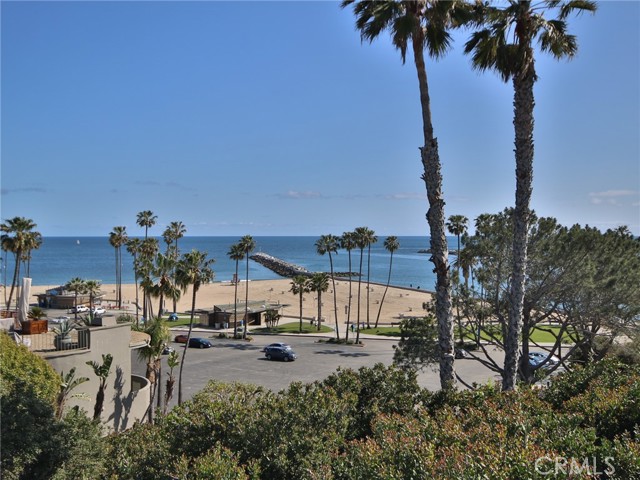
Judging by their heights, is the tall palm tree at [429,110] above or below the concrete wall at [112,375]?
above

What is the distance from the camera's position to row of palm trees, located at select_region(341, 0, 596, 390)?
13789 millimetres

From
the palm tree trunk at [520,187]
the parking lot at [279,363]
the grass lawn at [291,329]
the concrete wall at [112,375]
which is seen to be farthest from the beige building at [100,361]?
the grass lawn at [291,329]

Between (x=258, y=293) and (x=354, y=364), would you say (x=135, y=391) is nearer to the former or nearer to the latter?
(x=354, y=364)

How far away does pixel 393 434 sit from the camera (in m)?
7.52

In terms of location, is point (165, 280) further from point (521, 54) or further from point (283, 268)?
point (283, 268)

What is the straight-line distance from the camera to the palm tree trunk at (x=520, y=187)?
48.4 ft

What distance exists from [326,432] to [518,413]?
11.4 feet

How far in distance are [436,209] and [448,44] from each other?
491 cm

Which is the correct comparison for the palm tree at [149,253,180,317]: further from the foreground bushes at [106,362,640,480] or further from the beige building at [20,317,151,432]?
the foreground bushes at [106,362,640,480]

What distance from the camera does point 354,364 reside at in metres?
39.2

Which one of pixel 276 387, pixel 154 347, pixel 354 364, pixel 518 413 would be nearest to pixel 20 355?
pixel 154 347

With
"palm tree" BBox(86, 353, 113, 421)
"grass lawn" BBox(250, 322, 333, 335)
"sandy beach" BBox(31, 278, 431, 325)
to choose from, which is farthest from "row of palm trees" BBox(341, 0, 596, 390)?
"sandy beach" BBox(31, 278, 431, 325)

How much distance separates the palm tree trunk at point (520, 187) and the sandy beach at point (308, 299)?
50.7 meters

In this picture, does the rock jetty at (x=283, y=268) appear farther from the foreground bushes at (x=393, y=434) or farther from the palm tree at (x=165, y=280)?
the foreground bushes at (x=393, y=434)
